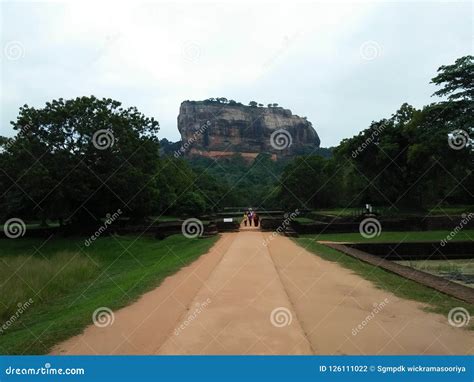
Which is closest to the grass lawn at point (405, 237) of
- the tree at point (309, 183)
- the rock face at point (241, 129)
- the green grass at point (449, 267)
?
the green grass at point (449, 267)

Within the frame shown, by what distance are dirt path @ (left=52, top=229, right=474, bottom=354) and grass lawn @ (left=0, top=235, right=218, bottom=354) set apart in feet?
1.75

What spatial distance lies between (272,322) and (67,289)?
28.7 ft

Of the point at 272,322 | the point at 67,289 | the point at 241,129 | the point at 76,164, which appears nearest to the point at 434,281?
the point at 272,322

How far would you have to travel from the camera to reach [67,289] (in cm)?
1338

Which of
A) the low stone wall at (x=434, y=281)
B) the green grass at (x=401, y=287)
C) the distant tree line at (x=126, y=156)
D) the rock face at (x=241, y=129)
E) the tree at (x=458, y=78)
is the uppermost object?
the rock face at (x=241, y=129)

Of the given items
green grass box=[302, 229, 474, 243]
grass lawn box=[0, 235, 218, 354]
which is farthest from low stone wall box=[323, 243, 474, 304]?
green grass box=[302, 229, 474, 243]

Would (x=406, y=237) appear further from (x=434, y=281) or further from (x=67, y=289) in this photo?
(x=67, y=289)

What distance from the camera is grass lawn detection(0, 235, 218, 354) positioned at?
282 inches

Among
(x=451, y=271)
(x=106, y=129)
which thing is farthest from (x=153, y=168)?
(x=451, y=271)

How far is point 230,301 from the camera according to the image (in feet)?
27.4

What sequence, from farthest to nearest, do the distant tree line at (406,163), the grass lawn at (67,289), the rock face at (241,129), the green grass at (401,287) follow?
1. the rock face at (241,129)
2. the distant tree line at (406,163)
3. the green grass at (401,287)
4. the grass lawn at (67,289)

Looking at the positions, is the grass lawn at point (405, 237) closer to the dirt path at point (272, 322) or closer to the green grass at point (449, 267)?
the green grass at point (449, 267)

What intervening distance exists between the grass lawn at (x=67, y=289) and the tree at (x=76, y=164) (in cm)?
541

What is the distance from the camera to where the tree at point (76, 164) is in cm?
2755
